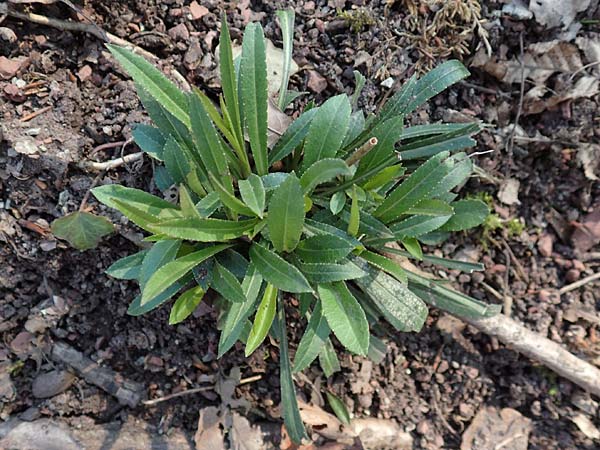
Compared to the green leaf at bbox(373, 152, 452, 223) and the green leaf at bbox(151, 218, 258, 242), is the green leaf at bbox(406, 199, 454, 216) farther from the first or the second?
the green leaf at bbox(151, 218, 258, 242)

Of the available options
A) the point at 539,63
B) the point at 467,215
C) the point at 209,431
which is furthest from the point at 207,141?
the point at 539,63

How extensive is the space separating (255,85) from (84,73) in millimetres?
682

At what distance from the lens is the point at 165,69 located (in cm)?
168

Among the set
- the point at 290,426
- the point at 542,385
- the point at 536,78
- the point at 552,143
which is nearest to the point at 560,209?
the point at 552,143

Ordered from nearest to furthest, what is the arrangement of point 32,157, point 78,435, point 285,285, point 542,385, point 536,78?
point 285,285 < point 32,157 < point 78,435 < point 536,78 < point 542,385

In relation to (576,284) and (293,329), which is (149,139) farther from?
(576,284)

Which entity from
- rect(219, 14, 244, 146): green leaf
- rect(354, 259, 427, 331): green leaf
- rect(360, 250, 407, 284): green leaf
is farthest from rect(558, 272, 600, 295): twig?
rect(219, 14, 244, 146): green leaf

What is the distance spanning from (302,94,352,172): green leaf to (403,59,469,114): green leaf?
0.26m

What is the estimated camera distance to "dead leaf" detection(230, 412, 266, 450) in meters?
1.87

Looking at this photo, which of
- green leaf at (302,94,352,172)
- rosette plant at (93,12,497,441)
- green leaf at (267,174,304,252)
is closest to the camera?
green leaf at (267,174,304,252)

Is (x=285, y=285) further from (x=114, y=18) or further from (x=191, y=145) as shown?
(x=114, y=18)

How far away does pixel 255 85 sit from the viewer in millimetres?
1351

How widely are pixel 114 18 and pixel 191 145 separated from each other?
57cm

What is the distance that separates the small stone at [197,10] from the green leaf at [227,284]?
89 centimetres
